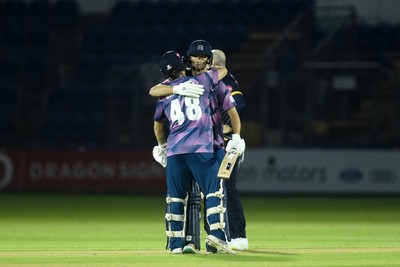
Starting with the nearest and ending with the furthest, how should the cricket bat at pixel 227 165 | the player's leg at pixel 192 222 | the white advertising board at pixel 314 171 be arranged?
the cricket bat at pixel 227 165
the player's leg at pixel 192 222
the white advertising board at pixel 314 171

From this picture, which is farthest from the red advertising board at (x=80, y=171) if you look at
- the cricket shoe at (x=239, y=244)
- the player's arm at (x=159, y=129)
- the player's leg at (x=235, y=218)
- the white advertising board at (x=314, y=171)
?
the player's arm at (x=159, y=129)

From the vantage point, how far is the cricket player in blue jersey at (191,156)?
1089 centimetres

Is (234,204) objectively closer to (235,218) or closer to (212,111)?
(235,218)

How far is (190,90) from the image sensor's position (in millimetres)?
10805

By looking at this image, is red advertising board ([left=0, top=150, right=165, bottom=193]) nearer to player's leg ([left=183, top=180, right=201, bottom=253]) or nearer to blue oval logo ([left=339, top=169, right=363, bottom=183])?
blue oval logo ([left=339, top=169, right=363, bottom=183])

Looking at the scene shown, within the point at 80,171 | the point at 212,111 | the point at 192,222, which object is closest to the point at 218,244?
the point at 192,222

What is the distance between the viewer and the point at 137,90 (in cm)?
2591

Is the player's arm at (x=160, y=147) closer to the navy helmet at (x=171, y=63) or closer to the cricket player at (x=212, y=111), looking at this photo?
the cricket player at (x=212, y=111)

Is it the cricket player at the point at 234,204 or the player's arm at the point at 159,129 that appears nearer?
the player's arm at the point at 159,129

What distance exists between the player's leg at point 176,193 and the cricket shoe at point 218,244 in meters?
0.33

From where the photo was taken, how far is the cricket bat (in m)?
10.6

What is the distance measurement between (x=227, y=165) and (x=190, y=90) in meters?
0.88

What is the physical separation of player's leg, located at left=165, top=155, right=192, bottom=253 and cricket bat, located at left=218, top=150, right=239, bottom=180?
0.46m

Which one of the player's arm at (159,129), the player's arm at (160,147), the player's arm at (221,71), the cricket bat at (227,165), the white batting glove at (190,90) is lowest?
the cricket bat at (227,165)
